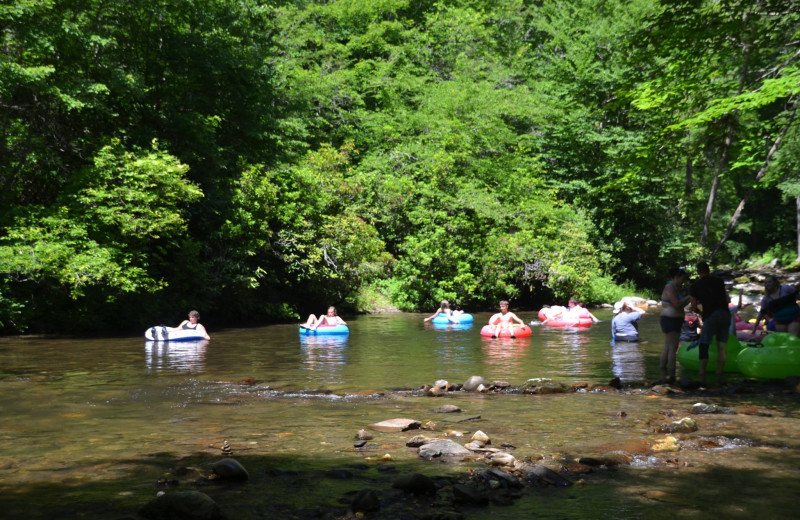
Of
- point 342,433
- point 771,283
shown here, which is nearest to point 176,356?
point 342,433

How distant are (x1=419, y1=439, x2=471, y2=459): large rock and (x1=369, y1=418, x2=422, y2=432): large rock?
3.39 ft

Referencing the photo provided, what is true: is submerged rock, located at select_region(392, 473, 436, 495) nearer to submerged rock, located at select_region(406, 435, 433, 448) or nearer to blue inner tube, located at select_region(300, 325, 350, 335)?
submerged rock, located at select_region(406, 435, 433, 448)

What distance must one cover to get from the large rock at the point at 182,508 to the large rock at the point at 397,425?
320cm

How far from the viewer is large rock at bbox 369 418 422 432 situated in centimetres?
783

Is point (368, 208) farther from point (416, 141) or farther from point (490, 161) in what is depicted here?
point (490, 161)

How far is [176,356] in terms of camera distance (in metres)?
16.2

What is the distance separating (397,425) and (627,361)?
8.21 meters

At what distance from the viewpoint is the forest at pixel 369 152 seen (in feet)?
51.9

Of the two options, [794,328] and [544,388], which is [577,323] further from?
[544,388]

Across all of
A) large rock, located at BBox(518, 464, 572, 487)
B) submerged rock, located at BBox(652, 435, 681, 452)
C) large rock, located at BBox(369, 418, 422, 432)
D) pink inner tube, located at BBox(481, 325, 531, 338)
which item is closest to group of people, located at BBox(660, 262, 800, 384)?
submerged rock, located at BBox(652, 435, 681, 452)

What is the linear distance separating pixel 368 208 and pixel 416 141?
6411 mm

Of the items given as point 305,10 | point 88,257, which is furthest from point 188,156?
point 305,10

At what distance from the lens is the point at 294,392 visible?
10922 millimetres

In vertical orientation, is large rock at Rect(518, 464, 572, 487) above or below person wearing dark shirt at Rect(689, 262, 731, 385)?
below
